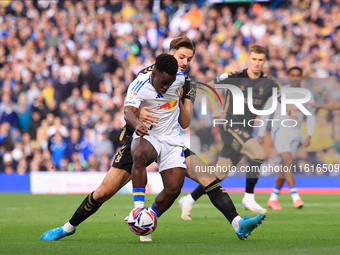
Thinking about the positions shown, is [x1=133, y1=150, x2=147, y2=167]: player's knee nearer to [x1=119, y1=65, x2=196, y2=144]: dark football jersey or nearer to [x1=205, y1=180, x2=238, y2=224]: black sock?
[x1=119, y1=65, x2=196, y2=144]: dark football jersey

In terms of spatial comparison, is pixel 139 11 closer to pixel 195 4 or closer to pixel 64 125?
pixel 195 4

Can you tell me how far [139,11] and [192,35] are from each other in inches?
103

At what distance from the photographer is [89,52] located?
18.3m

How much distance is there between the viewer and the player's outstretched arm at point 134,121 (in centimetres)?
488

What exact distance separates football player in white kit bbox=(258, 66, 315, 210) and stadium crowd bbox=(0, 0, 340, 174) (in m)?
2.46

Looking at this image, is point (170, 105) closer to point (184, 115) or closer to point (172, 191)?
point (184, 115)

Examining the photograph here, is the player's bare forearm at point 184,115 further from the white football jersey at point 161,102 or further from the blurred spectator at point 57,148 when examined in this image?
the blurred spectator at point 57,148

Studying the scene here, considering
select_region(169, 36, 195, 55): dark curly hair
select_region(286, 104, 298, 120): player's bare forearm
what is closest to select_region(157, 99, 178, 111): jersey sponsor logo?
select_region(169, 36, 195, 55): dark curly hair

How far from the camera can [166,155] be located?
5496 mm

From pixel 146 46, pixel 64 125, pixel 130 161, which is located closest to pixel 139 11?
pixel 146 46

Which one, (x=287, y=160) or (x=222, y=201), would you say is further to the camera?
(x=287, y=160)

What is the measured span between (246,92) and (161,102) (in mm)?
3481

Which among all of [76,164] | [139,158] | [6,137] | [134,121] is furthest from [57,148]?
[134,121]

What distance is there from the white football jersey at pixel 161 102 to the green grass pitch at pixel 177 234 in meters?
1.22
